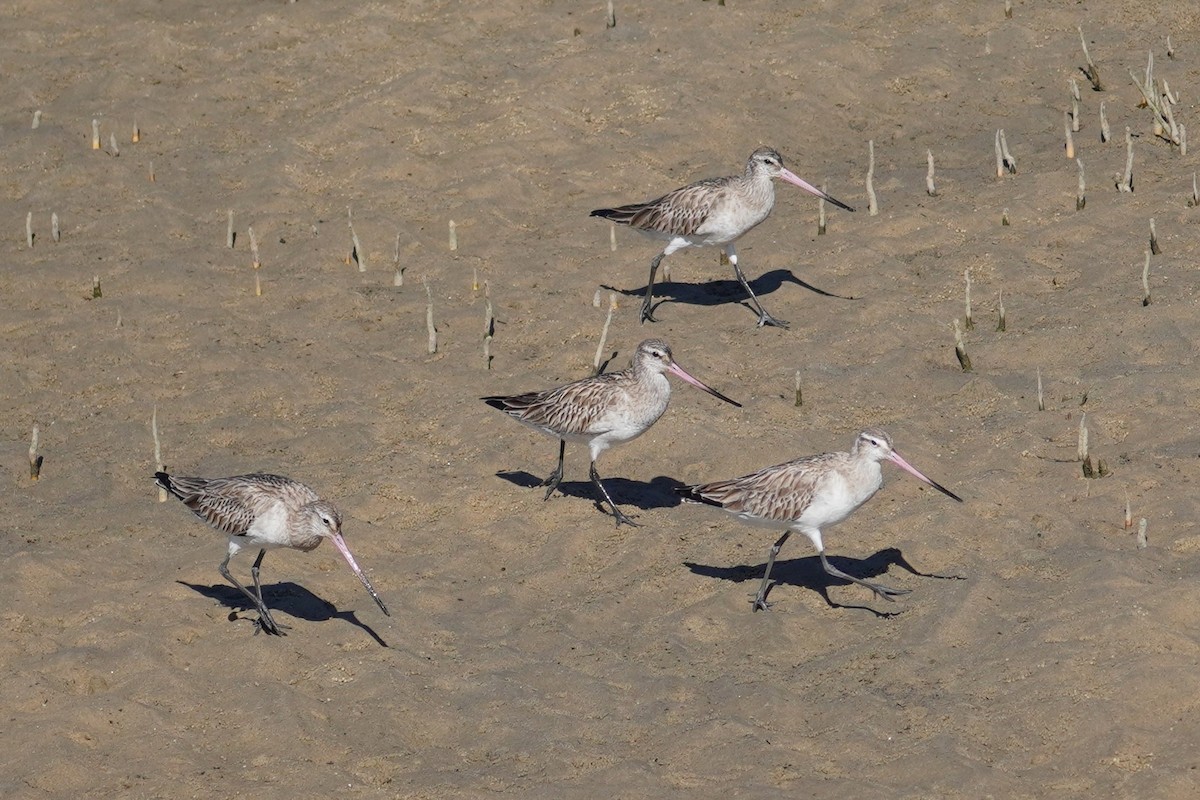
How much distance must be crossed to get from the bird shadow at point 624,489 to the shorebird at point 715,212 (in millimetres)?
2641

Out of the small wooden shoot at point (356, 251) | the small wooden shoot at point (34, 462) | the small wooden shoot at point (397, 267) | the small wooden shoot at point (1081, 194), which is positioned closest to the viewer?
the small wooden shoot at point (34, 462)

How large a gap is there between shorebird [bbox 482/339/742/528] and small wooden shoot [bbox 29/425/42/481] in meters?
3.72

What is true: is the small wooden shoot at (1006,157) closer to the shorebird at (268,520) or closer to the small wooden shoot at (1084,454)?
the small wooden shoot at (1084,454)

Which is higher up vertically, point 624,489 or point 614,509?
point 614,509

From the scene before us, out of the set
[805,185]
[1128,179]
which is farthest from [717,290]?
[1128,179]

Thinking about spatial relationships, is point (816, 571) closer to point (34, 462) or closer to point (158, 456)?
point (158, 456)

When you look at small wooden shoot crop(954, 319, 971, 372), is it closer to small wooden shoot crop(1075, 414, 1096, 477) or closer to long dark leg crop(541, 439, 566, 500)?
small wooden shoot crop(1075, 414, 1096, 477)

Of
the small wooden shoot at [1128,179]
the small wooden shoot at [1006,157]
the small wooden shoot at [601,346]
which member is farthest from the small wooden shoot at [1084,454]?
the small wooden shoot at [1006,157]

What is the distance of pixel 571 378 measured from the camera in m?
15.9

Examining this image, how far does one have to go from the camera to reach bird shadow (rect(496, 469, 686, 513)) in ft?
47.2

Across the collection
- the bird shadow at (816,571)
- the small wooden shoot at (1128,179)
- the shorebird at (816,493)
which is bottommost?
the bird shadow at (816,571)

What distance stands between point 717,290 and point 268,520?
7.12 m

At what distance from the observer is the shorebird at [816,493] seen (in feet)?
40.1

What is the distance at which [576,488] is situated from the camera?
48.2ft
